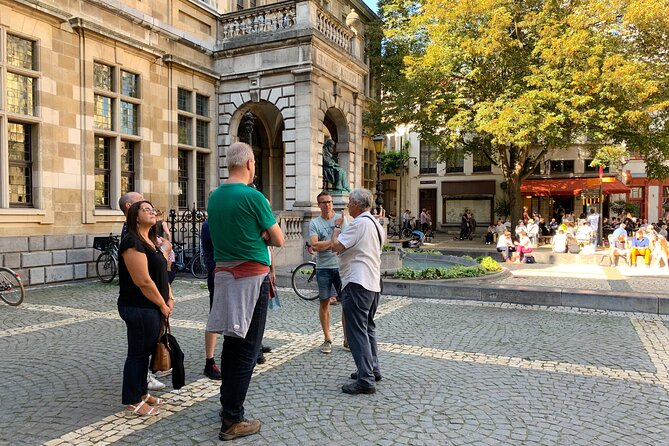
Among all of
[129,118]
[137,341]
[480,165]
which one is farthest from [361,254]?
[480,165]

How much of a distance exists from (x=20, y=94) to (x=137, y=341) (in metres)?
9.15

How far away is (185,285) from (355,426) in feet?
26.6

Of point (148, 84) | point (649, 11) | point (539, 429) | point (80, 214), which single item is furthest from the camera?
point (649, 11)

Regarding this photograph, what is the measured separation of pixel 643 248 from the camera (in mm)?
13977

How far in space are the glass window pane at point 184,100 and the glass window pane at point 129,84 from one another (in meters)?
A: 1.81

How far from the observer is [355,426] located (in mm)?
3781

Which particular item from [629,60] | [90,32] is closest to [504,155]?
[629,60]

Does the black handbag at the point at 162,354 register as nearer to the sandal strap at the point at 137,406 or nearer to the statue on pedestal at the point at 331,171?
the sandal strap at the point at 137,406

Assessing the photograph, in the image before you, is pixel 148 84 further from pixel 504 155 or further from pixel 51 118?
pixel 504 155

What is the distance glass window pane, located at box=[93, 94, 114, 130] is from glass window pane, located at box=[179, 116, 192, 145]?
2657mm

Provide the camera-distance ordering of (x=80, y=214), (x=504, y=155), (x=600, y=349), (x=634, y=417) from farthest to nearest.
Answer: (x=504, y=155)
(x=80, y=214)
(x=600, y=349)
(x=634, y=417)

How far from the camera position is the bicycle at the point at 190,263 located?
12.2 metres

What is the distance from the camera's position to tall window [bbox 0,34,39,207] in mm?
10180

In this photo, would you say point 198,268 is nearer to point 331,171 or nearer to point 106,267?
point 106,267
